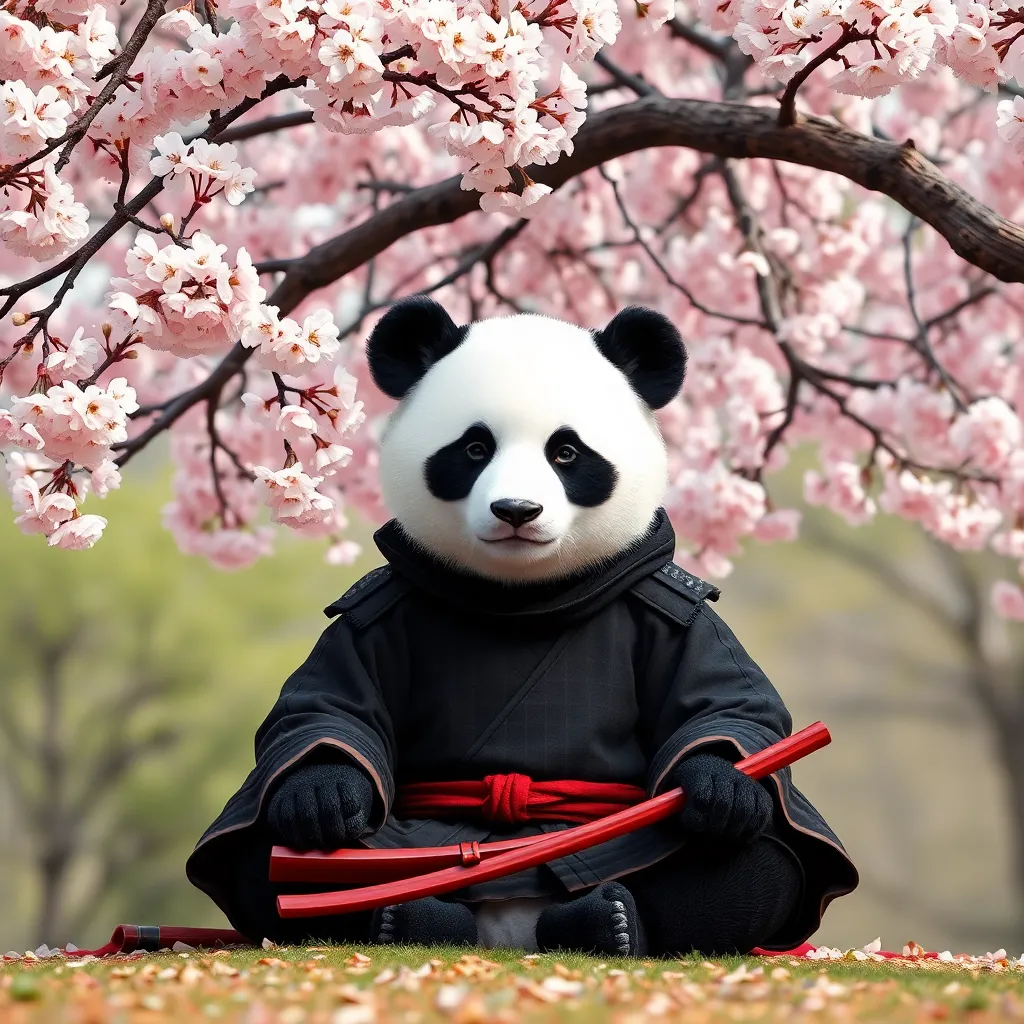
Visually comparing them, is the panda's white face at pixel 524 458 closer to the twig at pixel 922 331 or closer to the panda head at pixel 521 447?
the panda head at pixel 521 447

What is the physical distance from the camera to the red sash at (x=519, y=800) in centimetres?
290

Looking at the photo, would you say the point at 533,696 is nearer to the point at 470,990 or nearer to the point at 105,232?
the point at 470,990

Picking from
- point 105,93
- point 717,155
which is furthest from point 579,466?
point 717,155

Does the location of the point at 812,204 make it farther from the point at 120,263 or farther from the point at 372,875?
the point at 372,875

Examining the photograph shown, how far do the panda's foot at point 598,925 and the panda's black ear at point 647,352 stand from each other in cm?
114

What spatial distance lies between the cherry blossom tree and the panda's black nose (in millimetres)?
582

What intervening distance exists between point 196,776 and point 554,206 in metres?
8.42

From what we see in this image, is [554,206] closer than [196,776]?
Yes

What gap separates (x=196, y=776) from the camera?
13.1 m

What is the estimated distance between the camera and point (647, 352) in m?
3.24

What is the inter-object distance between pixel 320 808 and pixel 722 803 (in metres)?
0.80

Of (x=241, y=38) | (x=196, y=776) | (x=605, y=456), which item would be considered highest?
(x=241, y=38)

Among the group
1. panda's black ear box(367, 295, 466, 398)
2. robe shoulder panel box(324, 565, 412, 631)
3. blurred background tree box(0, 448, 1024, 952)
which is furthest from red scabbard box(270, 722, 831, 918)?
blurred background tree box(0, 448, 1024, 952)

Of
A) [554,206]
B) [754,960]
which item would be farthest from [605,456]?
[554,206]
